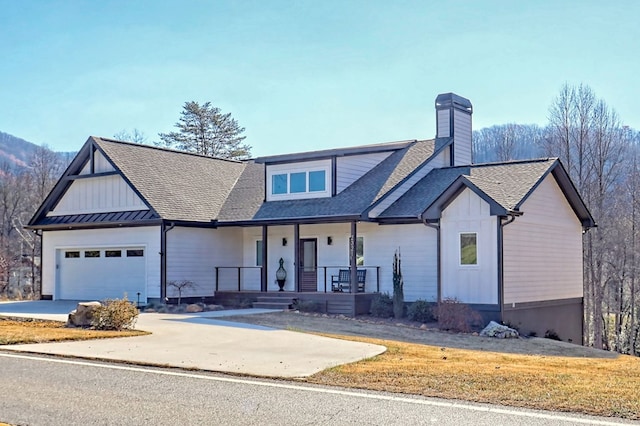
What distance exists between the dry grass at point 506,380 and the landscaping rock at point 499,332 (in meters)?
6.36

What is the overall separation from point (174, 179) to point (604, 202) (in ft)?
77.4

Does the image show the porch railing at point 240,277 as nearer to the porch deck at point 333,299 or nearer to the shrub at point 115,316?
the porch deck at point 333,299

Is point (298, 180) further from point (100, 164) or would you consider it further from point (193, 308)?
point (100, 164)

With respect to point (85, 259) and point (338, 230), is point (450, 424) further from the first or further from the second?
point (85, 259)

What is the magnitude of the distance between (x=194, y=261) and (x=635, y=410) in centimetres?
2084

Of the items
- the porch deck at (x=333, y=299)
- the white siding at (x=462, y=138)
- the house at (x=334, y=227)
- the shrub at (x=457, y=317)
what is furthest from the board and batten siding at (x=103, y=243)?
the white siding at (x=462, y=138)

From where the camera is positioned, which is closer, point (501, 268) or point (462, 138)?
point (501, 268)

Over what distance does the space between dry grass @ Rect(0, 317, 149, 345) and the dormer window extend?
1055 centimetres

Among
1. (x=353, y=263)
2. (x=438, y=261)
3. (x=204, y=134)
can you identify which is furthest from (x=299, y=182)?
(x=204, y=134)

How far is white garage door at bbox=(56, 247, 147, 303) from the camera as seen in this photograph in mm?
27938

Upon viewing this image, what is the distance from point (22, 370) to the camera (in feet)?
39.5

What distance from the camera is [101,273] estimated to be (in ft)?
96.1

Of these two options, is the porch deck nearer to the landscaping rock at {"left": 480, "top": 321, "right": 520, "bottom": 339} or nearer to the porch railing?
the porch railing

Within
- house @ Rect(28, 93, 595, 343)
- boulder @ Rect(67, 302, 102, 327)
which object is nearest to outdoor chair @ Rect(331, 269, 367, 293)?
house @ Rect(28, 93, 595, 343)
